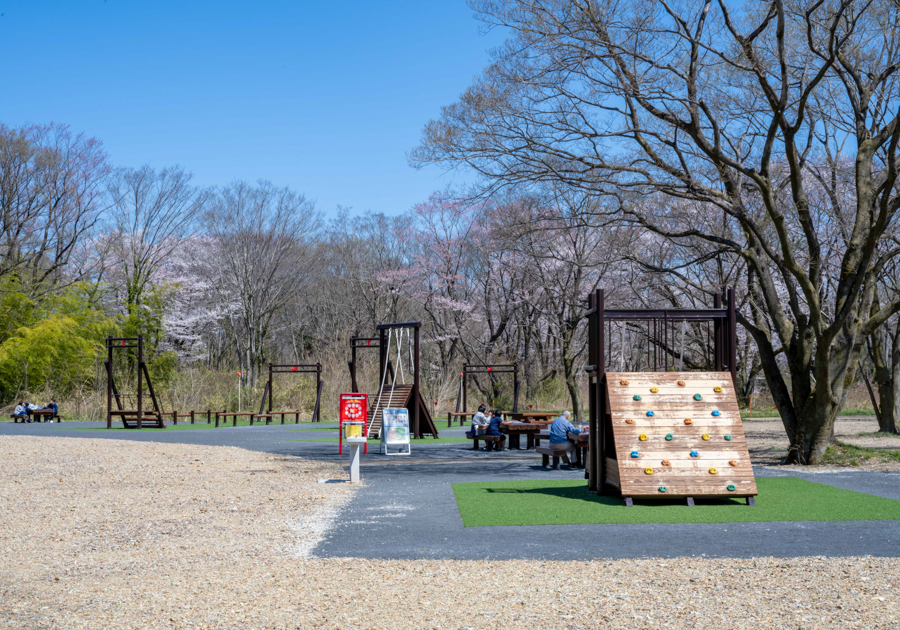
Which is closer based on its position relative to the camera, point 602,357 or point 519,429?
point 602,357

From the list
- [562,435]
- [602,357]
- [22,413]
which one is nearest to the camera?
[602,357]

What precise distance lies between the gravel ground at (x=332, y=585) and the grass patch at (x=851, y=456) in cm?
868

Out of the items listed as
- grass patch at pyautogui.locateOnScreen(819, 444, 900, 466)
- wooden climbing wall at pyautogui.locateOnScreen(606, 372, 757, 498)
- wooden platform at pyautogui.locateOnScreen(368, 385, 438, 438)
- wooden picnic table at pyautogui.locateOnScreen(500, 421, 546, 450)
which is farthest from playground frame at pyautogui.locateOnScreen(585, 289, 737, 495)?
wooden platform at pyautogui.locateOnScreen(368, 385, 438, 438)

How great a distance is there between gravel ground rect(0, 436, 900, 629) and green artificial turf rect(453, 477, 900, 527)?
2075 millimetres

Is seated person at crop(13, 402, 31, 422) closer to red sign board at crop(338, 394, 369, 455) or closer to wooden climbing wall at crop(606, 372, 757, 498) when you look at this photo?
red sign board at crop(338, 394, 369, 455)

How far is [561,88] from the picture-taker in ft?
44.0

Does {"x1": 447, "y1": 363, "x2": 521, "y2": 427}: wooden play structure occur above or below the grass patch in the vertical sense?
above

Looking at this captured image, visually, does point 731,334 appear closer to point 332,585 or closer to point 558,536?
point 558,536

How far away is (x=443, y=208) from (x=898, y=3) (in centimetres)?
2544

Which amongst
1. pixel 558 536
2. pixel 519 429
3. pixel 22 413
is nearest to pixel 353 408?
pixel 519 429

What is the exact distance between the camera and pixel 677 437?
1016cm

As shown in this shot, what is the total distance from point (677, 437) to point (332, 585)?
228 inches

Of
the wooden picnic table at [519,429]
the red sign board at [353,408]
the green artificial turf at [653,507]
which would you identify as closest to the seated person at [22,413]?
the wooden picnic table at [519,429]

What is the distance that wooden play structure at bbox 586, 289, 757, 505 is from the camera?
9.84 m
